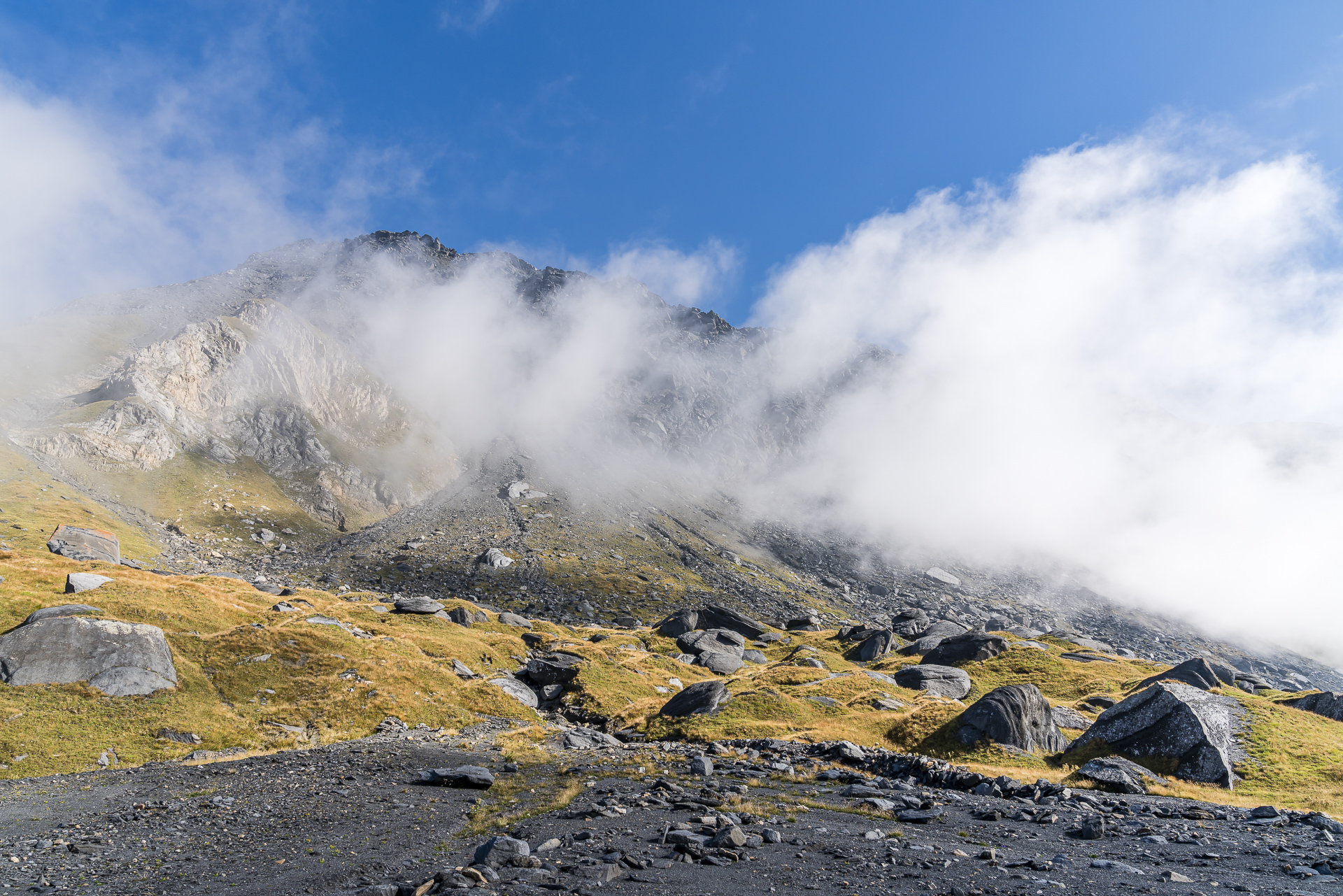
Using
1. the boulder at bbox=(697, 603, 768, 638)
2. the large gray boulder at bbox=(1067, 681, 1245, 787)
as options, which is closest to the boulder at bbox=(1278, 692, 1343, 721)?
the large gray boulder at bbox=(1067, 681, 1245, 787)

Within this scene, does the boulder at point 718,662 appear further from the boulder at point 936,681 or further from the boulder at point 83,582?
the boulder at point 83,582

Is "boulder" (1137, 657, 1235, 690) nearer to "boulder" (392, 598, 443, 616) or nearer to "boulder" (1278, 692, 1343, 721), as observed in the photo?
"boulder" (1278, 692, 1343, 721)

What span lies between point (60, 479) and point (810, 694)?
204289mm

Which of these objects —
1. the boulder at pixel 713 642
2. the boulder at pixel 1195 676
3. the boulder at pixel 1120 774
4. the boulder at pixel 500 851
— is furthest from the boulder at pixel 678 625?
the boulder at pixel 500 851

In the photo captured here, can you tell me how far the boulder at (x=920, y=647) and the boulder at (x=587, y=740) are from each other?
74687 millimetres

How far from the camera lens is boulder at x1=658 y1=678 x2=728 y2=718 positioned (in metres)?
47.1

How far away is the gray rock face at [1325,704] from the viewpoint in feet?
143

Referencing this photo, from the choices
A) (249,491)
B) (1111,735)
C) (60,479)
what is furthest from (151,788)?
(249,491)

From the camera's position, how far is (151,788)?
25375 mm

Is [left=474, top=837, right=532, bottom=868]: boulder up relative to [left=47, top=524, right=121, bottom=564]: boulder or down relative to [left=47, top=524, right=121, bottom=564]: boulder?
down

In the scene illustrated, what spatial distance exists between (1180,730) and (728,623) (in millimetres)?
95528

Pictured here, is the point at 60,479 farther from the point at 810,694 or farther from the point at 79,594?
the point at 810,694

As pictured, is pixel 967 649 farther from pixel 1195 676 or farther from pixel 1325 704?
pixel 1325 704

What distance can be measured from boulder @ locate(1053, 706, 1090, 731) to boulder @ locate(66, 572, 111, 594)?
80052 mm
